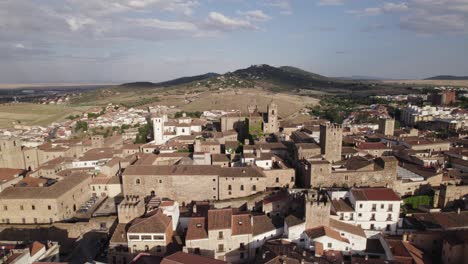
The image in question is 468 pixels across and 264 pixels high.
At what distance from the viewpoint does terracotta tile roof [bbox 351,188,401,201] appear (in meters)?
27.9

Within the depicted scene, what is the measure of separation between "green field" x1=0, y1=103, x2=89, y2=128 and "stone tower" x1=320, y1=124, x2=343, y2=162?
100886mm

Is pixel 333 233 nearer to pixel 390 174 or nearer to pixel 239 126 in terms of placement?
pixel 390 174

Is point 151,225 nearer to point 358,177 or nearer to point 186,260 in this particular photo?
point 186,260

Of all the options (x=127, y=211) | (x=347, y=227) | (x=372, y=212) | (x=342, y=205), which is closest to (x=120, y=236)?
(x=127, y=211)

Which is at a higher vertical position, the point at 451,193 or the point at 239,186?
the point at 239,186

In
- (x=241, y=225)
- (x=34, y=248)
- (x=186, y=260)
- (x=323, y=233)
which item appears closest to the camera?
(x=186, y=260)

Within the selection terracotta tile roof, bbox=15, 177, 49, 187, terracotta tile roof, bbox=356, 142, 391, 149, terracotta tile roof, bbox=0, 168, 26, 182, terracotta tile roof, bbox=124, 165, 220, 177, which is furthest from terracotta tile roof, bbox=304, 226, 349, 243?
terracotta tile roof, bbox=0, 168, 26, 182

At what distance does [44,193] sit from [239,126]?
3612 centimetres

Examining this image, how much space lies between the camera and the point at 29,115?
123 metres

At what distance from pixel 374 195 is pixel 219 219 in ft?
46.4

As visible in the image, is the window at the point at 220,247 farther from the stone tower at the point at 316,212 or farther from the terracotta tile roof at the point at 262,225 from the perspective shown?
the stone tower at the point at 316,212

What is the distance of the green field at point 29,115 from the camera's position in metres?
110

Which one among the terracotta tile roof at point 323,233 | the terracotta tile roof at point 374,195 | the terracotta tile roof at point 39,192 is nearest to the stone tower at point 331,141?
the terracotta tile roof at point 374,195

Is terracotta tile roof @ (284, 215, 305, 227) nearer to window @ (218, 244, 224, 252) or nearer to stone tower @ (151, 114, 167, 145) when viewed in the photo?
window @ (218, 244, 224, 252)
